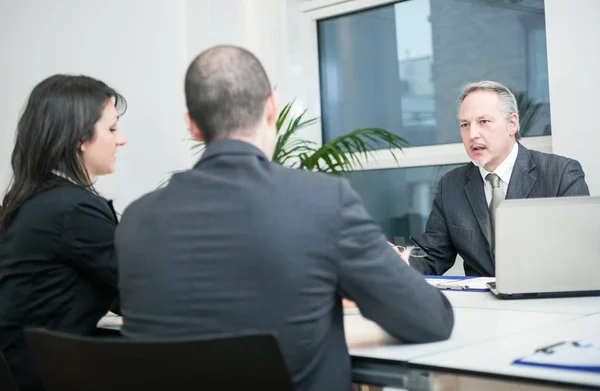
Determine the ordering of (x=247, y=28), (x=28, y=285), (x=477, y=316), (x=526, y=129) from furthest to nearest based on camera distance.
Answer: (x=247, y=28) → (x=526, y=129) → (x=28, y=285) → (x=477, y=316)

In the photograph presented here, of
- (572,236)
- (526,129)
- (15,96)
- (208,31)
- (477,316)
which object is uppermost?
(208,31)

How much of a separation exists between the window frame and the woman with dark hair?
2.48 m

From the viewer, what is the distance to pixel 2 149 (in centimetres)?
464

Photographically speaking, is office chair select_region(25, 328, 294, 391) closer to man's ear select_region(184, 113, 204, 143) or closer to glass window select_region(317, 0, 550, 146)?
man's ear select_region(184, 113, 204, 143)

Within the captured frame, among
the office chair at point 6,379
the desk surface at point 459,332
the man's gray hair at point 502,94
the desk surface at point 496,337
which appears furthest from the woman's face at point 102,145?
the man's gray hair at point 502,94

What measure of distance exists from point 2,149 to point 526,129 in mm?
3014

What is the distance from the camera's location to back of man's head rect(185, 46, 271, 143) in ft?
5.12

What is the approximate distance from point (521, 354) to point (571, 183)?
180cm

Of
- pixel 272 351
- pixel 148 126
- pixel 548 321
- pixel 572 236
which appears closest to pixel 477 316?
pixel 548 321

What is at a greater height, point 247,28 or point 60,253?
point 247,28

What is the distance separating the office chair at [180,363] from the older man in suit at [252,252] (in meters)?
0.20

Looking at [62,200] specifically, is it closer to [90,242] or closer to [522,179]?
[90,242]

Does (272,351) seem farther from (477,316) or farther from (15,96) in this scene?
(15,96)

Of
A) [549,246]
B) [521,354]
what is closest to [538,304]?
[549,246]
